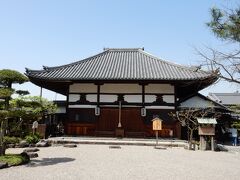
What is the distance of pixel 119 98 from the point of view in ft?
72.0

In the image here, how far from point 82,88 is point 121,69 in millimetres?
3467

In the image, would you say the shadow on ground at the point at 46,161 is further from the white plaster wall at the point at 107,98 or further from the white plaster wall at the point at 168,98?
the white plaster wall at the point at 168,98

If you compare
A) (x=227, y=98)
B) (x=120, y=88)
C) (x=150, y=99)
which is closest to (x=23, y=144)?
(x=120, y=88)

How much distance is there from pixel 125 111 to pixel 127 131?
4.86 feet

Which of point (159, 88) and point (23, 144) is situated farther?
point (159, 88)

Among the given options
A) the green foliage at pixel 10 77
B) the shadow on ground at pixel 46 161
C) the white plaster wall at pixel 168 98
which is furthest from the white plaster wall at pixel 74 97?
the shadow on ground at pixel 46 161

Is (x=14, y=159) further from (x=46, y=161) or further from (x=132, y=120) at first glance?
(x=132, y=120)

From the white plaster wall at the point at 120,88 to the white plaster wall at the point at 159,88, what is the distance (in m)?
0.67

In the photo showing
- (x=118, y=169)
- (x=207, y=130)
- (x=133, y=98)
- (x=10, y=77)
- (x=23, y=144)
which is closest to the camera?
(x=118, y=169)

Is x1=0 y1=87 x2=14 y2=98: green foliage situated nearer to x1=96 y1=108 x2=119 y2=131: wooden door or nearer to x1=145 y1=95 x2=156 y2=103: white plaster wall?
x1=96 y1=108 x2=119 y2=131: wooden door

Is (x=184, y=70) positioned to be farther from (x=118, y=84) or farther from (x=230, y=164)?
(x=230, y=164)

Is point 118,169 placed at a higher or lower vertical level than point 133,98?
lower

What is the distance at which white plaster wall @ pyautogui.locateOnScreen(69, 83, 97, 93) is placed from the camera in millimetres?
22125

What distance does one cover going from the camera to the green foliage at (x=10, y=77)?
453 inches
